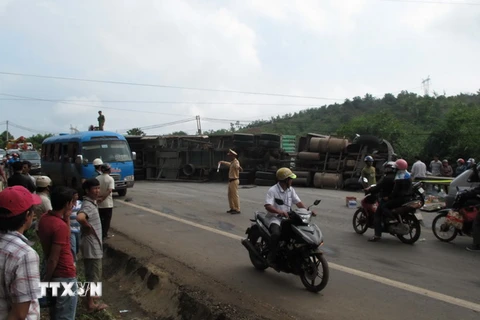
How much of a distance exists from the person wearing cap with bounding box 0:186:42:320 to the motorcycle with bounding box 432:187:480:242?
755 cm

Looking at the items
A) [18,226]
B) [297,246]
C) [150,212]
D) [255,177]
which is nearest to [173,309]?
[297,246]

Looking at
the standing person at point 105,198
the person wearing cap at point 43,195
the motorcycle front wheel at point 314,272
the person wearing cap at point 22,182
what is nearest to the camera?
the motorcycle front wheel at point 314,272

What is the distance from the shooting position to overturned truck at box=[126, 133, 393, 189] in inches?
740

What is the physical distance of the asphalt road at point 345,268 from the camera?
4.80 metres

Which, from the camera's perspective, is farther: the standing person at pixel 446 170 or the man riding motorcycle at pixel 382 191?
the standing person at pixel 446 170

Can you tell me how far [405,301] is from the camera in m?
4.95

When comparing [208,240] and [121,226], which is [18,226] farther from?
[121,226]

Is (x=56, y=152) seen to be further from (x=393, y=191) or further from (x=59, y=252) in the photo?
(x=59, y=252)

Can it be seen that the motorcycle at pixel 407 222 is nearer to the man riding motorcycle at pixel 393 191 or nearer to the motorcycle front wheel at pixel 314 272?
the man riding motorcycle at pixel 393 191

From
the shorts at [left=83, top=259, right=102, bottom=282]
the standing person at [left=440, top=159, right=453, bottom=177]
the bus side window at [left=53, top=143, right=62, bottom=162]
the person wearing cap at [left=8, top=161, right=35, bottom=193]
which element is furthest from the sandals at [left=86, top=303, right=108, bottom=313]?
the standing person at [left=440, top=159, right=453, bottom=177]

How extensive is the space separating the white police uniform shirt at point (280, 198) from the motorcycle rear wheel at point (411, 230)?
3096 mm

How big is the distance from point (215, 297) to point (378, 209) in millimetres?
4333

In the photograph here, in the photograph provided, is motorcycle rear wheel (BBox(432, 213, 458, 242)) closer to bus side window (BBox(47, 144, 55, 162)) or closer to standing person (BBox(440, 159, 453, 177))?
standing person (BBox(440, 159, 453, 177))

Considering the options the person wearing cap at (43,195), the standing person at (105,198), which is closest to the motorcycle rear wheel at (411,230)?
the standing person at (105,198)
